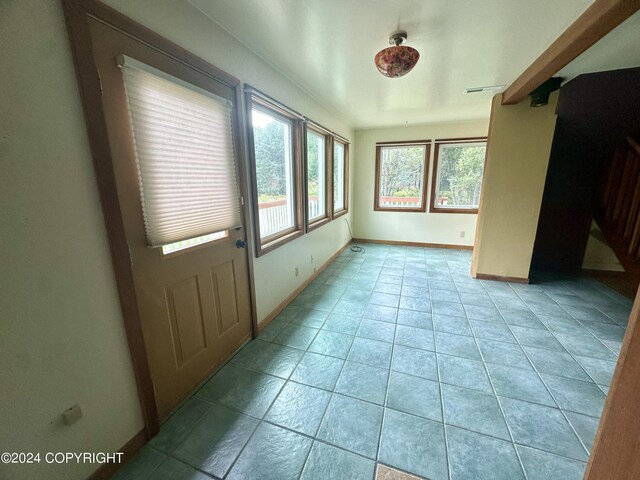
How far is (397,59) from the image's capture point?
168 cm

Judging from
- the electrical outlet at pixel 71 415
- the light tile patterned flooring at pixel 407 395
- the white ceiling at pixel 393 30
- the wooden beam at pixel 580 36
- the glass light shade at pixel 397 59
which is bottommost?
the light tile patterned flooring at pixel 407 395

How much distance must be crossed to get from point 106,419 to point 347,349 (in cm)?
152

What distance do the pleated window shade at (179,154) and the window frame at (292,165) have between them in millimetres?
221

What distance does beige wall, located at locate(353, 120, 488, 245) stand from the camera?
4574 mm

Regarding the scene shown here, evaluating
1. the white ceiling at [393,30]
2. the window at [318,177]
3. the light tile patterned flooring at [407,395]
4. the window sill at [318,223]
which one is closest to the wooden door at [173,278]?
the light tile patterned flooring at [407,395]

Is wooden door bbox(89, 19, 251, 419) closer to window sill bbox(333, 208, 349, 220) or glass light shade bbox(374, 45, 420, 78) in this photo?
glass light shade bbox(374, 45, 420, 78)

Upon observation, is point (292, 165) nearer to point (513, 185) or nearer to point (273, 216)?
point (273, 216)

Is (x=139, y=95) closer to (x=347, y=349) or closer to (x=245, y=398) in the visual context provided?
(x=245, y=398)

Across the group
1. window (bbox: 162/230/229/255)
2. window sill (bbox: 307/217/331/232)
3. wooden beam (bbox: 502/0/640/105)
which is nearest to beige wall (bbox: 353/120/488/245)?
window sill (bbox: 307/217/331/232)

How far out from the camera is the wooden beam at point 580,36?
129 centimetres

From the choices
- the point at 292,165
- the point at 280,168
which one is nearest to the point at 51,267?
the point at 280,168

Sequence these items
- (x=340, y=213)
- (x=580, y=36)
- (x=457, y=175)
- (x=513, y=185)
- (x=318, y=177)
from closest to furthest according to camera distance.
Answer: (x=580, y=36)
(x=513, y=185)
(x=318, y=177)
(x=340, y=213)
(x=457, y=175)

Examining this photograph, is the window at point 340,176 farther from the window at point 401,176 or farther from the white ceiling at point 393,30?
the white ceiling at point 393,30

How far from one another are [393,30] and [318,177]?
224 centimetres
